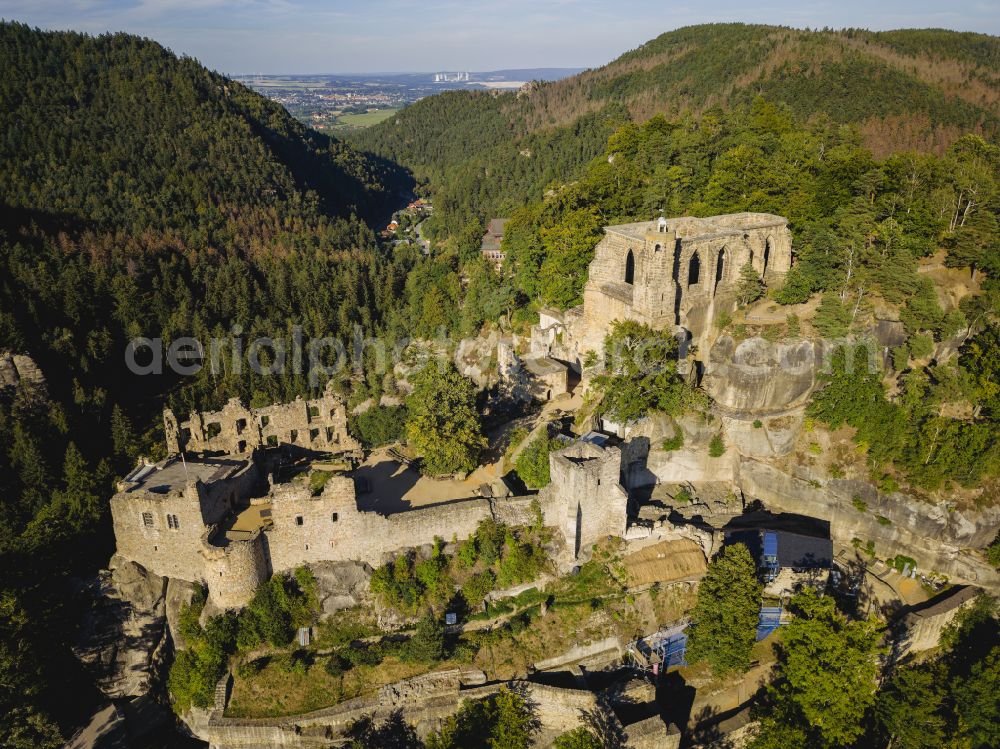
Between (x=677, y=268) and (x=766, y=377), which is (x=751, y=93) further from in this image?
(x=766, y=377)

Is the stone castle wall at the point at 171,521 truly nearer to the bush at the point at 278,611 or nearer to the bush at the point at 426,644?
the bush at the point at 278,611

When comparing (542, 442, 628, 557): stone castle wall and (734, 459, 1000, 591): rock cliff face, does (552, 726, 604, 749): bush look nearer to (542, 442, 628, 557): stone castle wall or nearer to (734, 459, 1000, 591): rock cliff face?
(542, 442, 628, 557): stone castle wall

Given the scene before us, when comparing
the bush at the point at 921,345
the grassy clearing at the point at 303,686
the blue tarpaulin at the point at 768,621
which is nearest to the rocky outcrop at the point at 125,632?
the grassy clearing at the point at 303,686

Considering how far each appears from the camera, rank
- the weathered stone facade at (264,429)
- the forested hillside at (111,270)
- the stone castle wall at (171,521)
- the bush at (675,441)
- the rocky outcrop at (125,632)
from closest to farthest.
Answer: the stone castle wall at (171,521) < the rocky outcrop at (125,632) < the forested hillside at (111,270) < the weathered stone facade at (264,429) < the bush at (675,441)

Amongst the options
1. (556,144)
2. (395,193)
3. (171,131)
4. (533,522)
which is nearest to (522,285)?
(533,522)

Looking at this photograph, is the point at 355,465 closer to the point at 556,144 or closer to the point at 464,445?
the point at 464,445
